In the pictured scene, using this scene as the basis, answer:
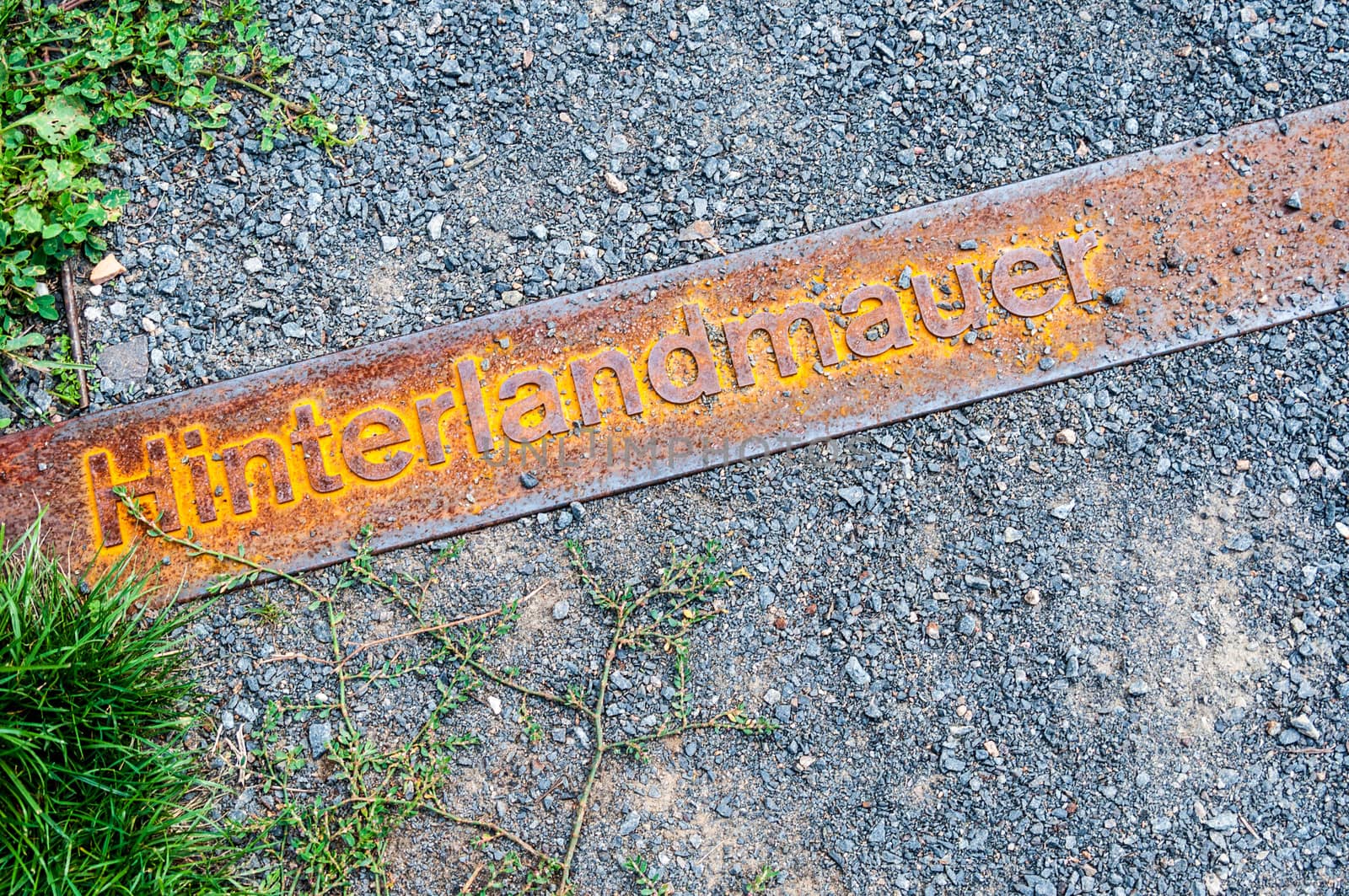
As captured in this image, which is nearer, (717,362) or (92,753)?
(92,753)

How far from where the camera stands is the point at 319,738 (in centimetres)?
204

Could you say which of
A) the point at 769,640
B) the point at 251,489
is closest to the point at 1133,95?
the point at 769,640

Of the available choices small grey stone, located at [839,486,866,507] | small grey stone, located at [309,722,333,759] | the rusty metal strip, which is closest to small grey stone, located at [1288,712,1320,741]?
the rusty metal strip

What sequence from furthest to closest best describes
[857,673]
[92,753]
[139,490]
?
[139,490] < [857,673] < [92,753]

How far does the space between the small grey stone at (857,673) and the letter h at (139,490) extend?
5.08ft

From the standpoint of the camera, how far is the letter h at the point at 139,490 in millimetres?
2156

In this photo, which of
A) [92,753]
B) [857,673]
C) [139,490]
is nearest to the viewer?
Result: [92,753]

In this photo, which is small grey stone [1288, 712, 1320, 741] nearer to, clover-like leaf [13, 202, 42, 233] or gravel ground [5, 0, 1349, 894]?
gravel ground [5, 0, 1349, 894]

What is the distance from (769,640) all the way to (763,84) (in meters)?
1.32

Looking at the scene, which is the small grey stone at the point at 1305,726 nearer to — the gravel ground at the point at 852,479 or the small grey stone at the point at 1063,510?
the gravel ground at the point at 852,479

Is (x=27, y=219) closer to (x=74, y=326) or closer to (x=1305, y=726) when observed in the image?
(x=74, y=326)

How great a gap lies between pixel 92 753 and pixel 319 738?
44 centimetres

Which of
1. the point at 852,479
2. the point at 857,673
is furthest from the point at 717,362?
the point at 857,673

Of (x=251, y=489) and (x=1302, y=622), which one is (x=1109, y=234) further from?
(x=251, y=489)
